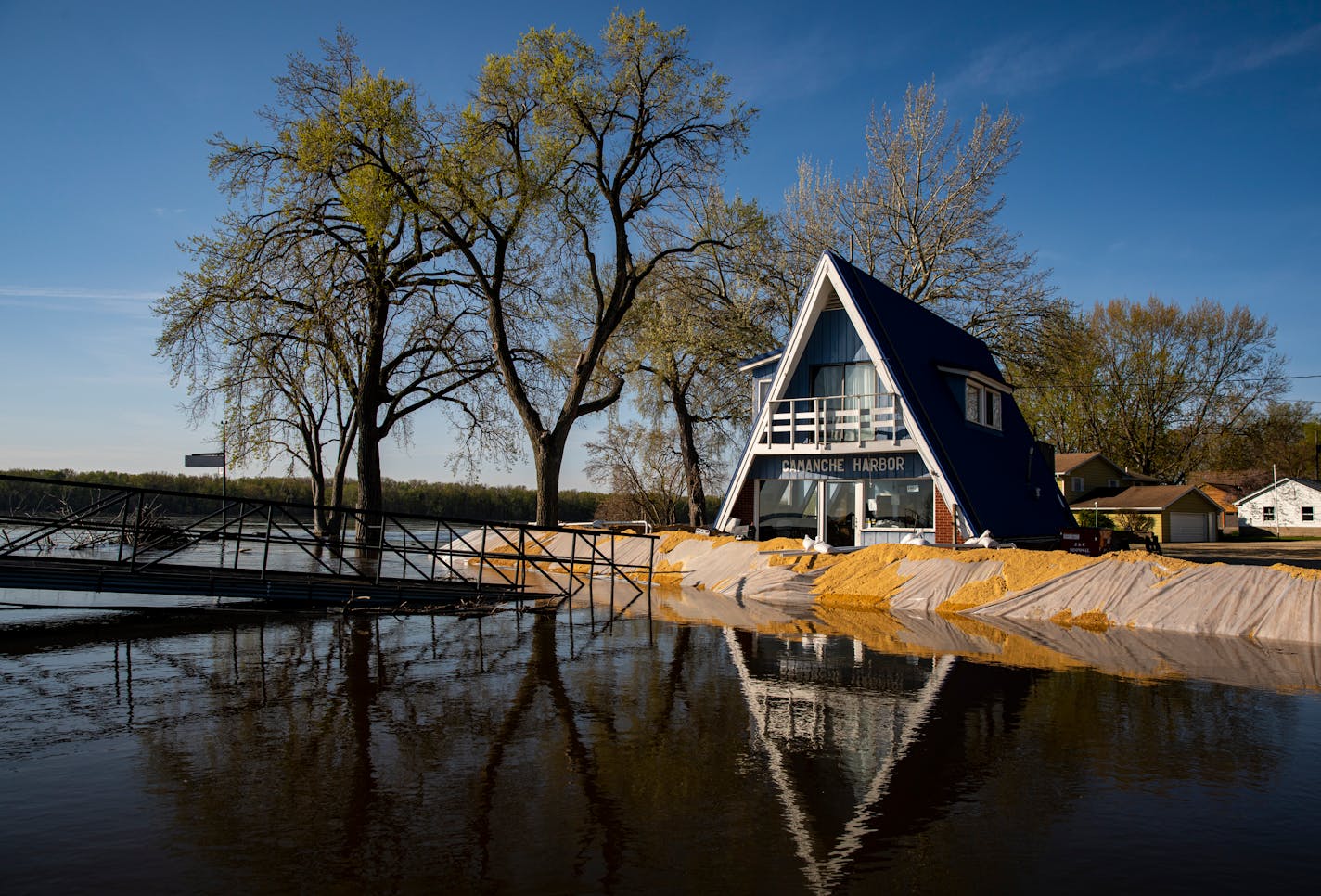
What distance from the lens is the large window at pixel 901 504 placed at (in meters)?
22.5

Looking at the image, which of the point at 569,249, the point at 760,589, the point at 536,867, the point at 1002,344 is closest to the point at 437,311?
the point at 569,249

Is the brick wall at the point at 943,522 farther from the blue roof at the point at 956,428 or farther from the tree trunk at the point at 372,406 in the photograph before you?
the tree trunk at the point at 372,406

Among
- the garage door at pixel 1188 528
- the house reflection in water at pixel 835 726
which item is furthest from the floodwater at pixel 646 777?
the garage door at pixel 1188 528

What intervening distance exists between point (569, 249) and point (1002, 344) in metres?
18.7

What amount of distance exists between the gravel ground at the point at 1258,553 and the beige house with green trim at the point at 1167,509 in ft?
8.78

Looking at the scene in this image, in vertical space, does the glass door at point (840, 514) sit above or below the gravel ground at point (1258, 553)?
above

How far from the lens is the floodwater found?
4.97 meters

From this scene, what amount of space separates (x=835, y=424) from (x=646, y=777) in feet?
57.9

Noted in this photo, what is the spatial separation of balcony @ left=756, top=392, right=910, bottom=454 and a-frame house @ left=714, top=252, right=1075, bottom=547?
0.03 meters

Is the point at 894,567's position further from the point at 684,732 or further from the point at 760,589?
the point at 684,732

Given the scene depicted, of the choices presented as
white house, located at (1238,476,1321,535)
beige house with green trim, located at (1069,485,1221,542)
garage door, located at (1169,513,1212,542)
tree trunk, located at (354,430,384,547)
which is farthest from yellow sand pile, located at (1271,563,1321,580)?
white house, located at (1238,476,1321,535)

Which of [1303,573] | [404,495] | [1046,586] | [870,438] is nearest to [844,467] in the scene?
[870,438]

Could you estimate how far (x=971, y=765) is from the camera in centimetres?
701

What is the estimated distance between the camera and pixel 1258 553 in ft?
119
